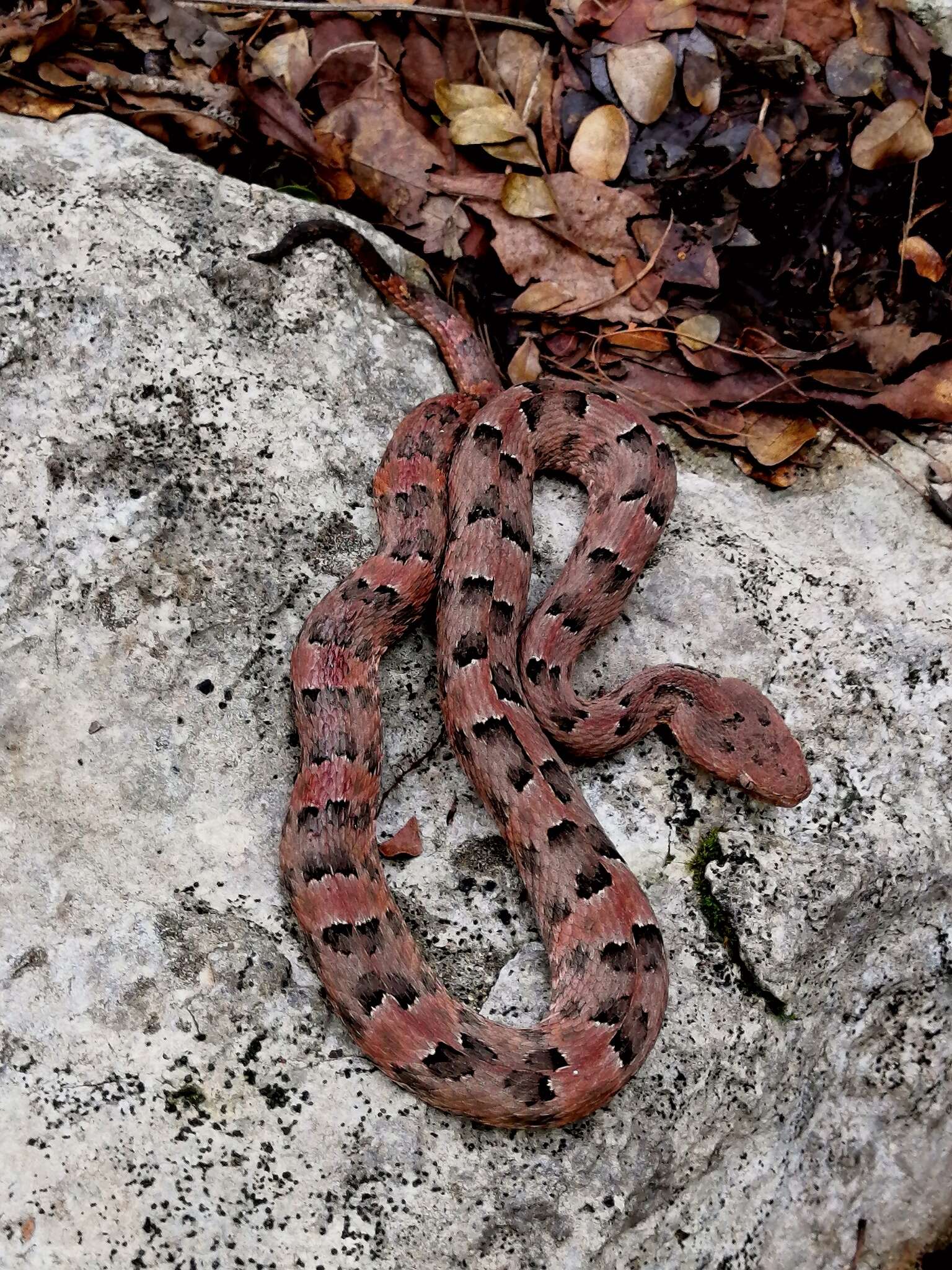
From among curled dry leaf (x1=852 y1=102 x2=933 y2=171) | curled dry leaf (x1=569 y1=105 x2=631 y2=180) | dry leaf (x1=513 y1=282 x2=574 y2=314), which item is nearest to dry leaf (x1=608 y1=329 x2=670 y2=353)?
dry leaf (x1=513 y1=282 x2=574 y2=314)

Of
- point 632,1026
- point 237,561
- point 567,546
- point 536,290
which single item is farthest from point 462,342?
point 632,1026

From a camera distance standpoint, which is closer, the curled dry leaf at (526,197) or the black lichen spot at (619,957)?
the black lichen spot at (619,957)

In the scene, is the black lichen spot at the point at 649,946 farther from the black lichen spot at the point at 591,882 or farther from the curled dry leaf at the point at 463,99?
the curled dry leaf at the point at 463,99

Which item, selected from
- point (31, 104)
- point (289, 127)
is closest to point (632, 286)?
point (289, 127)

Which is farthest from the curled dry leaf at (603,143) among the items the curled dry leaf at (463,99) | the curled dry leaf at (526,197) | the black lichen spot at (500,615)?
the black lichen spot at (500,615)

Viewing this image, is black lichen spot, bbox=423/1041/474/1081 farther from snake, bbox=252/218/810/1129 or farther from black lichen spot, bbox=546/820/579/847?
black lichen spot, bbox=546/820/579/847

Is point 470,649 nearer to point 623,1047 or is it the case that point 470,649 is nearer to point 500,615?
point 500,615
